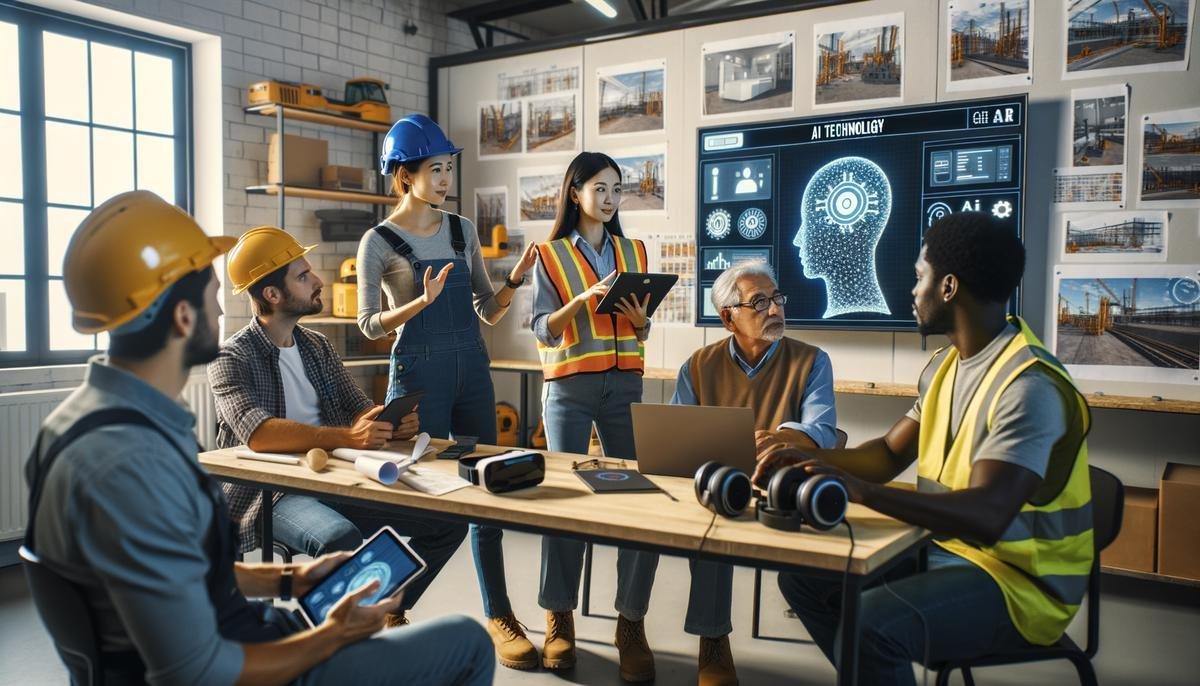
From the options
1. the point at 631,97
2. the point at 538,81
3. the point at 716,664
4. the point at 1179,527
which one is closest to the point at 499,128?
the point at 538,81

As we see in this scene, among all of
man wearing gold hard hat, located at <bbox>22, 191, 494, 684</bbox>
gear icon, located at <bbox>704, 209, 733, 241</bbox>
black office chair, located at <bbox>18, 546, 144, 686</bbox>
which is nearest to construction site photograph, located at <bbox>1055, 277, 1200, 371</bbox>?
gear icon, located at <bbox>704, 209, 733, 241</bbox>

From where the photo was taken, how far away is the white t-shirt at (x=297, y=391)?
9.29ft

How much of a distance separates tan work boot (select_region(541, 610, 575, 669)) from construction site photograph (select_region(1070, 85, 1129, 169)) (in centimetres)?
308

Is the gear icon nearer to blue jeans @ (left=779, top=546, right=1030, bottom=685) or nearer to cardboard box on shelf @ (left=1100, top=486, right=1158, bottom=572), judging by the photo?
cardboard box on shelf @ (left=1100, top=486, right=1158, bottom=572)

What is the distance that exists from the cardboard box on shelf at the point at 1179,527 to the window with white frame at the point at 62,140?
510 centimetres

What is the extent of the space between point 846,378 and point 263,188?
343cm

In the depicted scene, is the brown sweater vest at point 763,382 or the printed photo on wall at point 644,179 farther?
the printed photo on wall at point 644,179

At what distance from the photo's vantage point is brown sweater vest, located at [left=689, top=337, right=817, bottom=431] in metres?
2.73

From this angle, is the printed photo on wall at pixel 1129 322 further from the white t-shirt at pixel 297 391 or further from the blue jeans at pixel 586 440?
the white t-shirt at pixel 297 391

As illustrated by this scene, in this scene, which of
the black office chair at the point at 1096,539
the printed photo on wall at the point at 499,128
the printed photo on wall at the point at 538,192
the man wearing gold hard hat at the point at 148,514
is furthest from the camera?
the printed photo on wall at the point at 499,128

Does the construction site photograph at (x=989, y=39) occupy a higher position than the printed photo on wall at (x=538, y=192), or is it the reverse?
the construction site photograph at (x=989, y=39)

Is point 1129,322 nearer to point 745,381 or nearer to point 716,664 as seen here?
point 745,381

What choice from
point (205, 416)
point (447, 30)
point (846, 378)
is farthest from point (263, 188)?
point (846, 378)

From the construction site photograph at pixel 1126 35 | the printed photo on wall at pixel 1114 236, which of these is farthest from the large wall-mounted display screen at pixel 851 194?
the construction site photograph at pixel 1126 35
